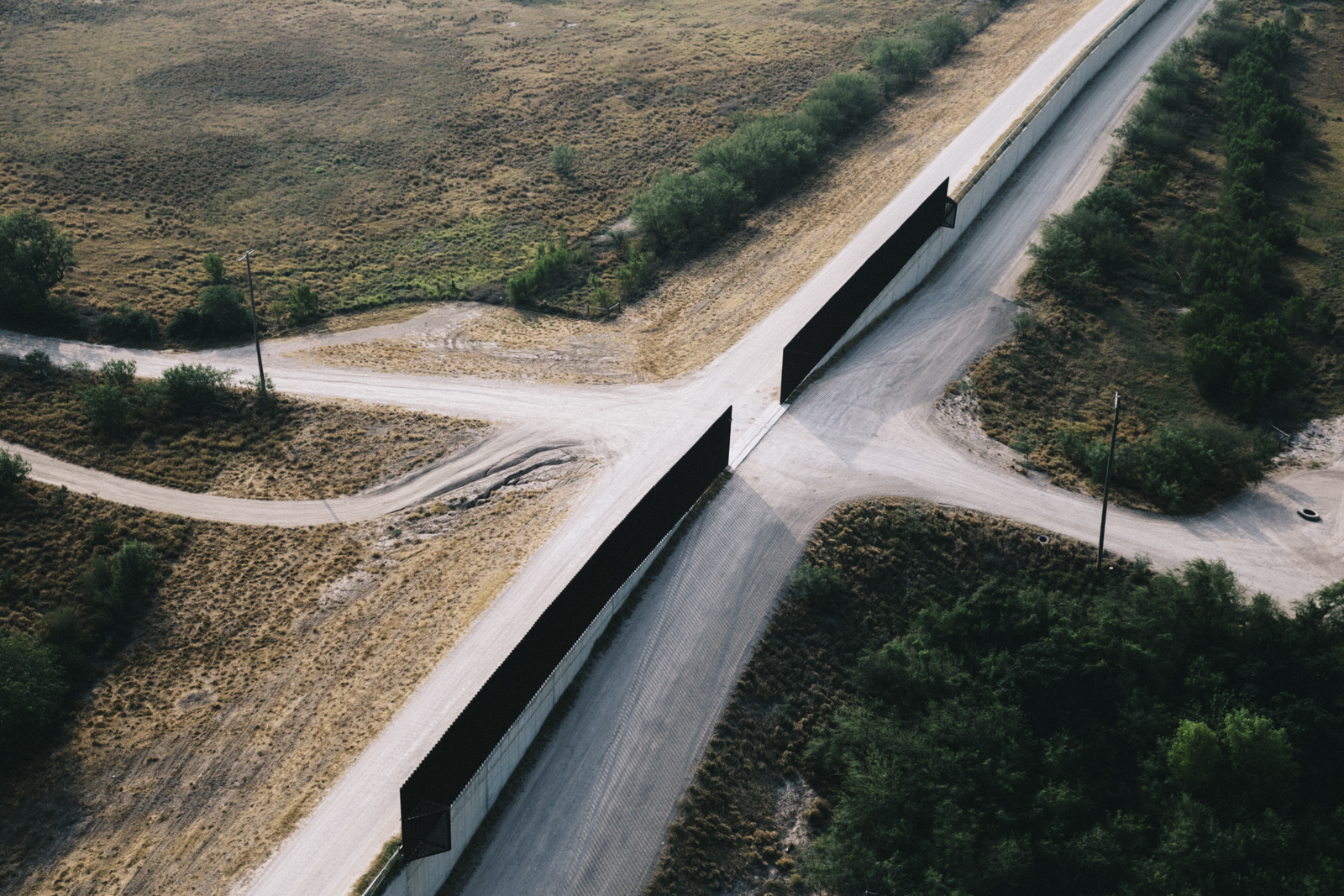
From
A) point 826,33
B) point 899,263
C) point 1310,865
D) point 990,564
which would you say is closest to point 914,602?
point 990,564

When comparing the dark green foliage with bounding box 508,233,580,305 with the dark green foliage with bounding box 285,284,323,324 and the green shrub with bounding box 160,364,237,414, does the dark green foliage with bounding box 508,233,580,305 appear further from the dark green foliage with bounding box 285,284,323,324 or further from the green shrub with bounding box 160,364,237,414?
the green shrub with bounding box 160,364,237,414

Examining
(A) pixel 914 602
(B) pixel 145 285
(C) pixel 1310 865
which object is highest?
(B) pixel 145 285

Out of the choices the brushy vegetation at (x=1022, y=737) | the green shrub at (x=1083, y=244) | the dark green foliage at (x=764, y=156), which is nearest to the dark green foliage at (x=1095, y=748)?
the brushy vegetation at (x=1022, y=737)

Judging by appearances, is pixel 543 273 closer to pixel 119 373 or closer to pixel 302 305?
pixel 302 305

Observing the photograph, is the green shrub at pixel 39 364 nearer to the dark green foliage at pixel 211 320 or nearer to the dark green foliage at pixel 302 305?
the dark green foliage at pixel 211 320

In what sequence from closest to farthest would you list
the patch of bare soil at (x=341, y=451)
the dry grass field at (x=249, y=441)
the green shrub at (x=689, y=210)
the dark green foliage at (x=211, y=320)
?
1. the patch of bare soil at (x=341, y=451)
2. the dry grass field at (x=249, y=441)
3. the dark green foliage at (x=211, y=320)
4. the green shrub at (x=689, y=210)

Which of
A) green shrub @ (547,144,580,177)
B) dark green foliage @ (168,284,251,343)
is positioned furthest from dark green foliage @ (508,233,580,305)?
dark green foliage @ (168,284,251,343)

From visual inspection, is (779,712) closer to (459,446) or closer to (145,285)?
(459,446)
